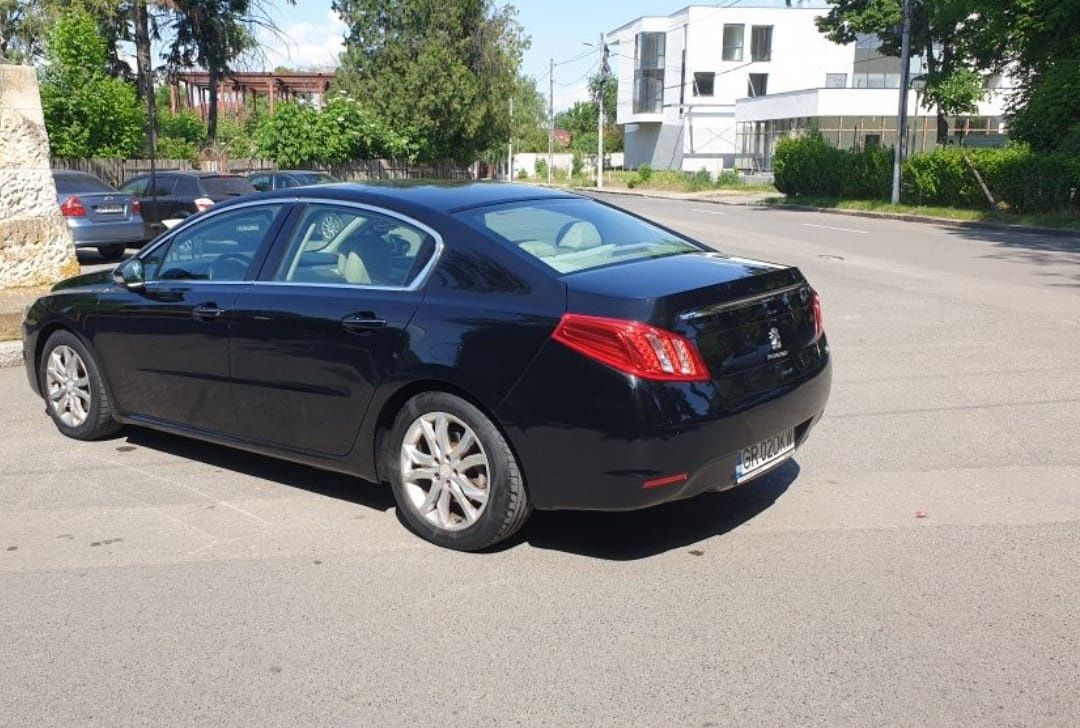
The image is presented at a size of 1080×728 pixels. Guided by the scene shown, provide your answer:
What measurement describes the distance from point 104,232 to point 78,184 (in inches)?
43.7

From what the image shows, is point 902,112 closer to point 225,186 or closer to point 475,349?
point 225,186

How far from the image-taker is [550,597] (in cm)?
452

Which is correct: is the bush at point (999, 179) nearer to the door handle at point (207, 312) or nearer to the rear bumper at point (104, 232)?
the rear bumper at point (104, 232)

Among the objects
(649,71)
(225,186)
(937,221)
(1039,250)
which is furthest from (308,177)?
(649,71)

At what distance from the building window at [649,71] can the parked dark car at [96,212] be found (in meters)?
61.4

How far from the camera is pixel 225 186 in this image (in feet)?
67.4

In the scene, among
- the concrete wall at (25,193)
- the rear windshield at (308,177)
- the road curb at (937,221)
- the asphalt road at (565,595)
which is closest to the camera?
the asphalt road at (565,595)

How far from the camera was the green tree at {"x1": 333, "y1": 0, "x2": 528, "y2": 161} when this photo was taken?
3988 cm

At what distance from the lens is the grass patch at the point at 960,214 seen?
25.2m

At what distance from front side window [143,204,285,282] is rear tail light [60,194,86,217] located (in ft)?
40.1

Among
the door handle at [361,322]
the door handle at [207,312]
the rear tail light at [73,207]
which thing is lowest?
the rear tail light at [73,207]

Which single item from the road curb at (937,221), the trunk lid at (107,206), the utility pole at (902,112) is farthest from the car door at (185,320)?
the utility pole at (902,112)

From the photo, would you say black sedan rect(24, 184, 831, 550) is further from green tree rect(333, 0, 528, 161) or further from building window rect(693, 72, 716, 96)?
building window rect(693, 72, 716, 96)

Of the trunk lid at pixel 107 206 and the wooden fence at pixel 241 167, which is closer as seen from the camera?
the trunk lid at pixel 107 206
